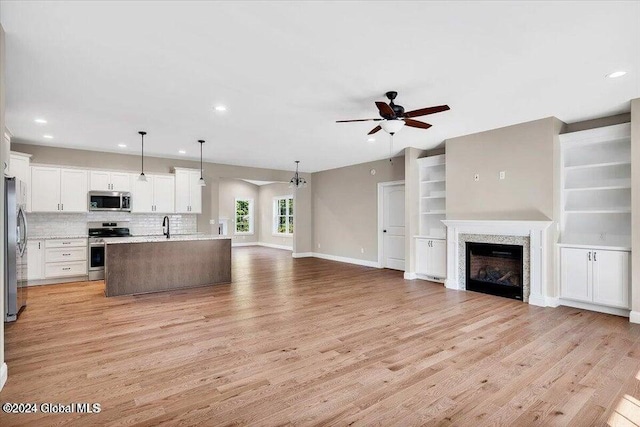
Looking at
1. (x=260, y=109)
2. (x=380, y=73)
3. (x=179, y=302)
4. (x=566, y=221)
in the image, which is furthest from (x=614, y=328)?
(x=179, y=302)

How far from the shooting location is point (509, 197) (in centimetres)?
505

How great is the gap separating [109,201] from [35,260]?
5.08ft

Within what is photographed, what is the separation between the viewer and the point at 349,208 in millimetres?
8914

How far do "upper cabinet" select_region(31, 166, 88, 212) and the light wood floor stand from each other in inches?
77.8

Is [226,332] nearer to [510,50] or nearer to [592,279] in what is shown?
[510,50]

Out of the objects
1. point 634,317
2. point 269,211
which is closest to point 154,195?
point 269,211

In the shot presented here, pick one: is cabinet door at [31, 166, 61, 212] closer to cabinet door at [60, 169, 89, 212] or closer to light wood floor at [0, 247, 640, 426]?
cabinet door at [60, 169, 89, 212]

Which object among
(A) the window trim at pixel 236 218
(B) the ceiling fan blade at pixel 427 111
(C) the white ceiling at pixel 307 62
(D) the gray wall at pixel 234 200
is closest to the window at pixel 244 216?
(A) the window trim at pixel 236 218

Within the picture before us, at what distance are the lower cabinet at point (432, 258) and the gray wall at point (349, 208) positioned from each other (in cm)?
170

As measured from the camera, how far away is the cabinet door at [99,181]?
642 cm

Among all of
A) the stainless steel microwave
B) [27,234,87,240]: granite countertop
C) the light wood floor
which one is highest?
the stainless steel microwave

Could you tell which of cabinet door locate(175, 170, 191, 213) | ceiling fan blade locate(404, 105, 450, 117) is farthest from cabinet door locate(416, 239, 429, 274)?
cabinet door locate(175, 170, 191, 213)

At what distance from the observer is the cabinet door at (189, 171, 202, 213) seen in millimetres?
7500

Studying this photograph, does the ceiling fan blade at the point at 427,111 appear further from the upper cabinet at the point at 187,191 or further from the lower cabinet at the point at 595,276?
the upper cabinet at the point at 187,191
